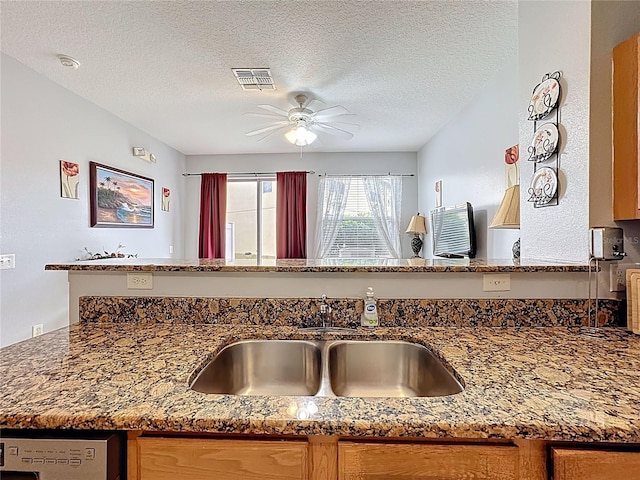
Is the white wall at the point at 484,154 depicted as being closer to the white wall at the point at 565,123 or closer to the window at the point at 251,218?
the white wall at the point at 565,123

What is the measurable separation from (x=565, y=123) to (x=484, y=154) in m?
1.66

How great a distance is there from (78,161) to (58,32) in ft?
4.63

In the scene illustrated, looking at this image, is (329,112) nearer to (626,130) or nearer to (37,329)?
(626,130)

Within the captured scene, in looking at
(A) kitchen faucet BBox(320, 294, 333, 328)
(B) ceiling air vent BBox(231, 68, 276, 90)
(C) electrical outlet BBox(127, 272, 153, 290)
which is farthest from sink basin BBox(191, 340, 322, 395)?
(B) ceiling air vent BBox(231, 68, 276, 90)

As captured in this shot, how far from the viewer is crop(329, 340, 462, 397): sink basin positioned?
4.04ft

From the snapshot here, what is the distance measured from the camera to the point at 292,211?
226 inches

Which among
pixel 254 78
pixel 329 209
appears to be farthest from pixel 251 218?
pixel 254 78

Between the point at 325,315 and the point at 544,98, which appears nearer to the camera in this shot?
the point at 325,315

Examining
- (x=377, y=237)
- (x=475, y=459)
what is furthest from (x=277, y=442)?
(x=377, y=237)

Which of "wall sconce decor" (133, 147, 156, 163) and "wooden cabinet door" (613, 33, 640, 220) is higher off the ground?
"wall sconce decor" (133, 147, 156, 163)

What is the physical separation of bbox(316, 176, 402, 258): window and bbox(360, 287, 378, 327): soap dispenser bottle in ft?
14.1

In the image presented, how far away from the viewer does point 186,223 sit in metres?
6.02

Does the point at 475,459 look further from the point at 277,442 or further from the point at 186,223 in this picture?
the point at 186,223

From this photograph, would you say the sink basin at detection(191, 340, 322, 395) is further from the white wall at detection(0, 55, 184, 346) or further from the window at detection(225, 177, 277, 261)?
the window at detection(225, 177, 277, 261)
